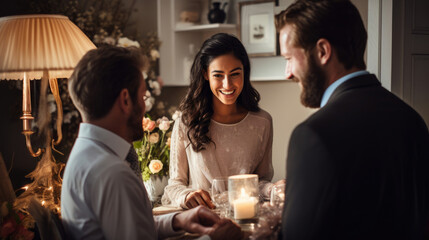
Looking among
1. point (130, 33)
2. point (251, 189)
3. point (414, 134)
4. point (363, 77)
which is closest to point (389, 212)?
point (414, 134)

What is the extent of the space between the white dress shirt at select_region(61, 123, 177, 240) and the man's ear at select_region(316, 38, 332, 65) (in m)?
0.59

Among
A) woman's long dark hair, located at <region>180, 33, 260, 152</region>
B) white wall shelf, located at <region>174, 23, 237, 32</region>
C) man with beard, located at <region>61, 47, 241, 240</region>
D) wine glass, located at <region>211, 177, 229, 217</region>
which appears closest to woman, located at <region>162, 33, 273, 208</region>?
woman's long dark hair, located at <region>180, 33, 260, 152</region>

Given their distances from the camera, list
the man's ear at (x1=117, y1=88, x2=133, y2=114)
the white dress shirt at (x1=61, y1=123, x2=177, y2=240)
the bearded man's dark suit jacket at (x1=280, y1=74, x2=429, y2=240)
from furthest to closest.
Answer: the man's ear at (x1=117, y1=88, x2=133, y2=114)
the white dress shirt at (x1=61, y1=123, x2=177, y2=240)
the bearded man's dark suit jacket at (x1=280, y1=74, x2=429, y2=240)

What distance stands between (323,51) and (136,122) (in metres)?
0.57

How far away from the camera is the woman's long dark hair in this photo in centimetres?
238

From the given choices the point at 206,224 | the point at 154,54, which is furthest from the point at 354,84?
the point at 154,54

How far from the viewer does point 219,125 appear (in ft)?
8.07

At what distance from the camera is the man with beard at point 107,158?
130 centimetres

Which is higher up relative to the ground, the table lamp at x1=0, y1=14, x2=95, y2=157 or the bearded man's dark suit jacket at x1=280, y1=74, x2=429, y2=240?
the table lamp at x1=0, y1=14, x2=95, y2=157

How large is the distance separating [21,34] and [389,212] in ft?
5.11

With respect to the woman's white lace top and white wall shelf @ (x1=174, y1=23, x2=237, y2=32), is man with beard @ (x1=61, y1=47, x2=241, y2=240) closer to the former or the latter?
the woman's white lace top

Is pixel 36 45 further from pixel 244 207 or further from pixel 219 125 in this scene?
pixel 244 207

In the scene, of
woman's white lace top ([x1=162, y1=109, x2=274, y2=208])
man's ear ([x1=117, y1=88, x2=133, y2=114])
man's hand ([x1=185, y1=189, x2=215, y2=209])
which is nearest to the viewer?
man's ear ([x1=117, y1=88, x2=133, y2=114])

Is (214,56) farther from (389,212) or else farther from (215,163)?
(389,212)
